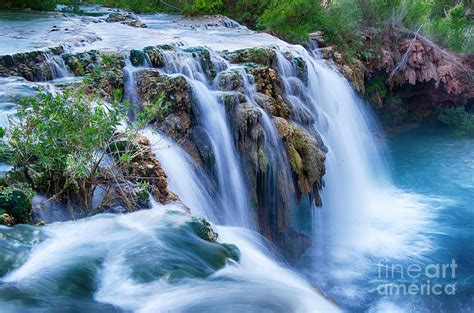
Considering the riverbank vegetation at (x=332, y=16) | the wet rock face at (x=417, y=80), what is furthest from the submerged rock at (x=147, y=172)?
the wet rock face at (x=417, y=80)

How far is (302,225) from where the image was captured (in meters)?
10.1

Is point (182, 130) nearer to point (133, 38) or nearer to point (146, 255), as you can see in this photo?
point (146, 255)

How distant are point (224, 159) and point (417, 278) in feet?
12.6

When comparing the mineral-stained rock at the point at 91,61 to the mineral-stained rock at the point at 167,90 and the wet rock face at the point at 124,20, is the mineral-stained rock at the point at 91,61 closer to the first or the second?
the mineral-stained rock at the point at 167,90

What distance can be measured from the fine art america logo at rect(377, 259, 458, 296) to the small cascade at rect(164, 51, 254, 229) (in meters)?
2.51

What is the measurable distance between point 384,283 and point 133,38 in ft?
25.2

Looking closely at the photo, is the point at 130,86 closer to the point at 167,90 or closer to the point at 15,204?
the point at 167,90

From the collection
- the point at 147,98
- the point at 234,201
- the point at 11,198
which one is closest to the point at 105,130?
the point at 11,198

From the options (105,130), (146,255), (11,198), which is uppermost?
(105,130)

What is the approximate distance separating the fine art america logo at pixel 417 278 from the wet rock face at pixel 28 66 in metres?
6.57

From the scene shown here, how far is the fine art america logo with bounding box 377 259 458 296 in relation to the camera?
25.1 feet

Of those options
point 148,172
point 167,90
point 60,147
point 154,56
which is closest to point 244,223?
point 167,90

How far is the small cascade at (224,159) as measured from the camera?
7.79 meters

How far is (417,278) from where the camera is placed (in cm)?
816
